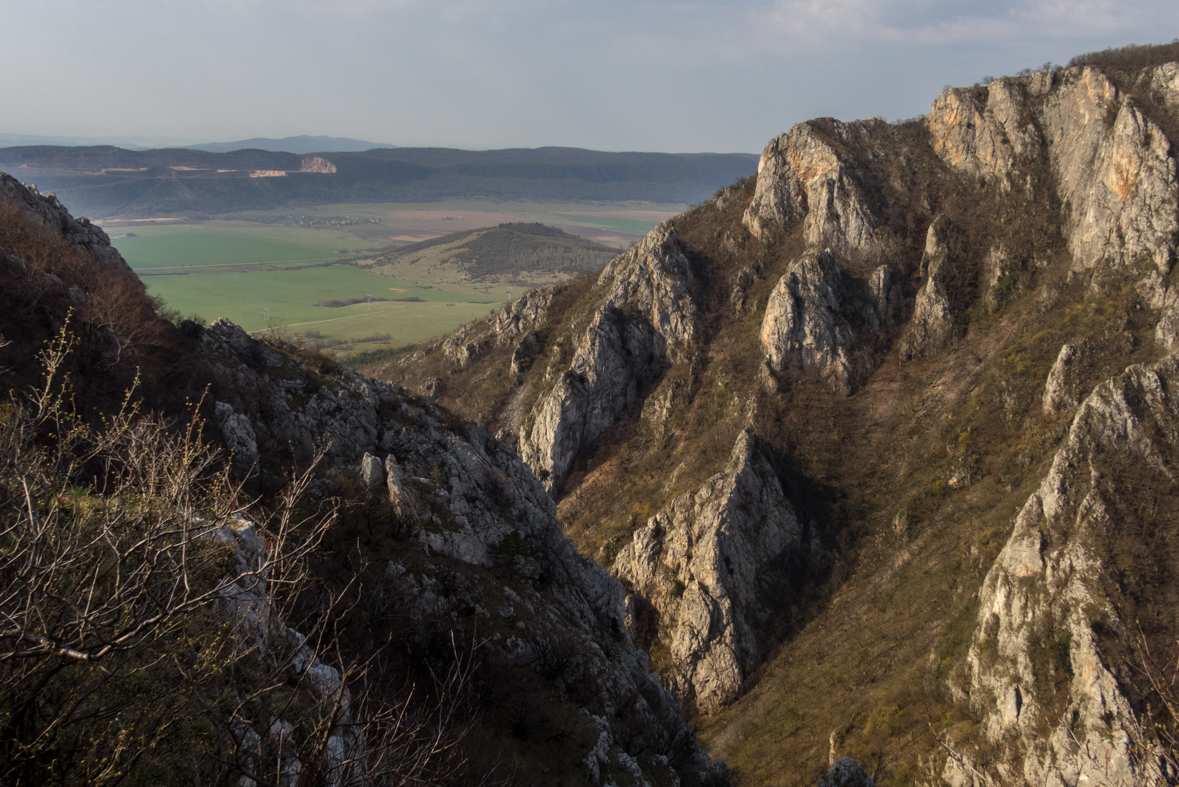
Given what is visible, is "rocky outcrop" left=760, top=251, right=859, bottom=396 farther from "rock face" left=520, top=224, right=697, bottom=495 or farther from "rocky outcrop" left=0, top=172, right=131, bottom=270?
"rocky outcrop" left=0, top=172, right=131, bottom=270

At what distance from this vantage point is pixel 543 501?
39.8 meters

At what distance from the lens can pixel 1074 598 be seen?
3681cm

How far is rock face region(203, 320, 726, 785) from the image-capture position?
22.0 meters

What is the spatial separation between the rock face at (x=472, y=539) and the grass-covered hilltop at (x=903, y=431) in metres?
14.7

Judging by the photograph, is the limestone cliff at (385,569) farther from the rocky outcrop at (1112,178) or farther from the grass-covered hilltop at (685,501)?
the rocky outcrop at (1112,178)

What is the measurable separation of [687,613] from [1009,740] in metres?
26.9

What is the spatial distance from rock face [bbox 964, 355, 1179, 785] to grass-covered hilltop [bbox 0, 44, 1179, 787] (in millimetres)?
211

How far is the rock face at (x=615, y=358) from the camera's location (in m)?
80.8

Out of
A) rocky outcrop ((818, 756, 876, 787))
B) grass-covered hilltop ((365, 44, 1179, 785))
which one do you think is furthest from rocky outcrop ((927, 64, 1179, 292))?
rocky outcrop ((818, 756, 876, 787))

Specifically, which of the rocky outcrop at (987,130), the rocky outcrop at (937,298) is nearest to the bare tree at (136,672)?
the rocky outcrop at (937,298)

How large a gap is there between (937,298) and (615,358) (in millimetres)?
39766

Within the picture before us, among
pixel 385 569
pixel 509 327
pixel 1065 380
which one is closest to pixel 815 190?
pixel 1065 380

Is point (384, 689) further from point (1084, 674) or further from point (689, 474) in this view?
point (689, 474)

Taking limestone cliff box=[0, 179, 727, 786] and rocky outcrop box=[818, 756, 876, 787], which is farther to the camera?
rocky outcrop box=[818, 756, 876, 787]
